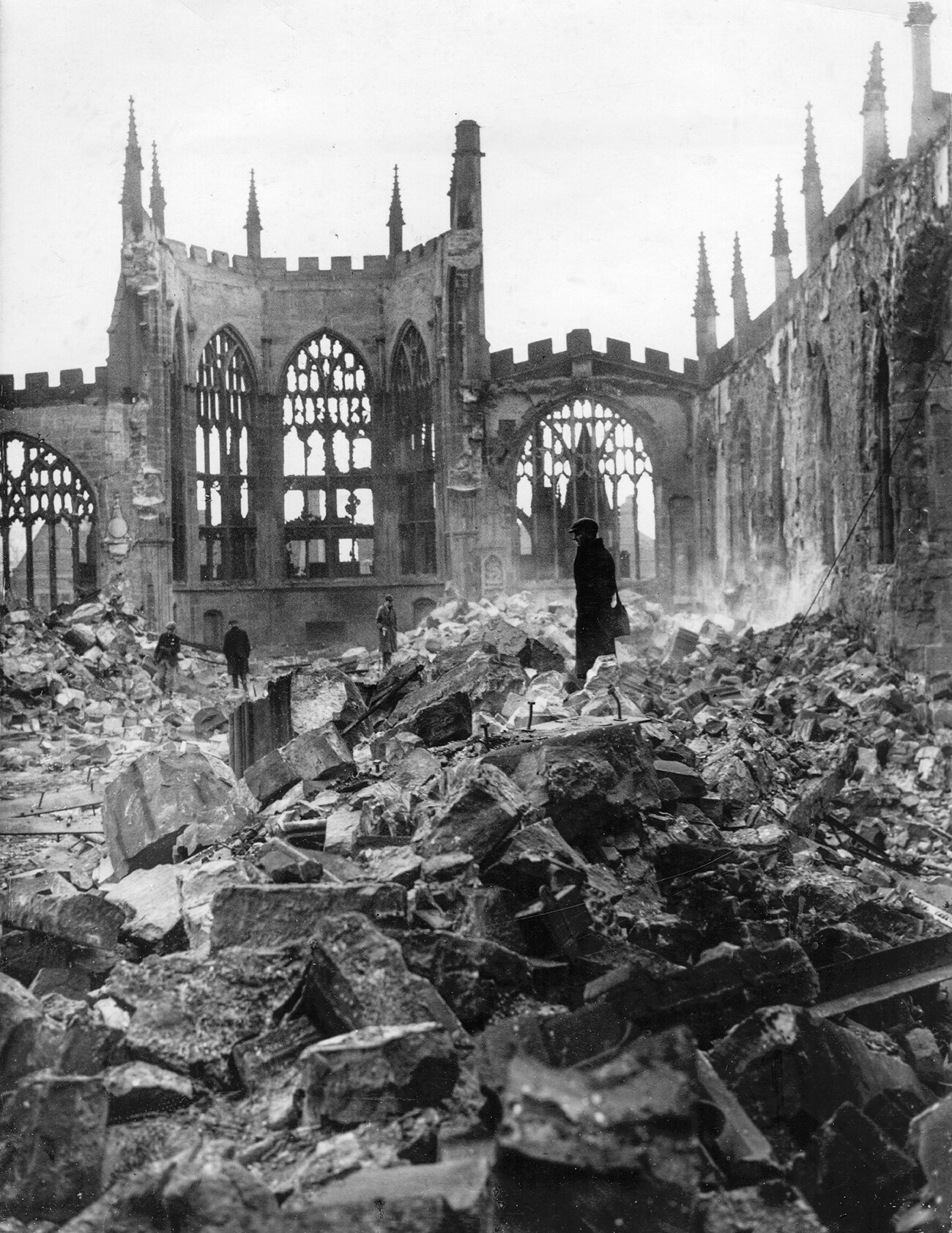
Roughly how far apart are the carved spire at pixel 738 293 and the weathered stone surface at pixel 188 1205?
20.6 meters

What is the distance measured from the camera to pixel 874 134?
37.5 ft

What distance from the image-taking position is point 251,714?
8016 mm

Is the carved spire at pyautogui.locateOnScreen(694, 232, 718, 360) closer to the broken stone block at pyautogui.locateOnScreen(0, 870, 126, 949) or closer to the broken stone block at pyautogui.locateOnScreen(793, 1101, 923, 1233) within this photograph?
the broken stone block at pyautogui.locateOnScreen(0, 870, 126, 949)

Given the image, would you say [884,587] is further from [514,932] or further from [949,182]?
[514,932]

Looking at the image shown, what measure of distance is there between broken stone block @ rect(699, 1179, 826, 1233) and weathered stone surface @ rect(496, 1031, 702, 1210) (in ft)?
0.18

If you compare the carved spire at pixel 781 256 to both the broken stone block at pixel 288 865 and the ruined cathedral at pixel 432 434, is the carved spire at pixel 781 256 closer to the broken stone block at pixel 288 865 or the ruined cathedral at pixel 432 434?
the ruined cathedral at pixel 432 434

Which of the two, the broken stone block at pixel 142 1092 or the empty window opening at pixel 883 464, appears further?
the empty window opening at pixel 883 464

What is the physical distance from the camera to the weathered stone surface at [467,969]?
9.53 ft

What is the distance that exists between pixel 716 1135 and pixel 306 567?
25949mm

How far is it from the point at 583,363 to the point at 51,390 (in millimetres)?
12480

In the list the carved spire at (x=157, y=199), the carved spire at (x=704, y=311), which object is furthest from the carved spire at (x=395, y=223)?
the carved spire at (x=704, y=311)

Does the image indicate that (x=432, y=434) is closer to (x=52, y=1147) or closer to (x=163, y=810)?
(x=163, y=810)

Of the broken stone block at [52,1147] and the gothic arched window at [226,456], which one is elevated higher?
the gothic arched window at [226,456]

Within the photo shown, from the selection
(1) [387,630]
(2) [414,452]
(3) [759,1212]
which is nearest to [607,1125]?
(3) [759,1212]
